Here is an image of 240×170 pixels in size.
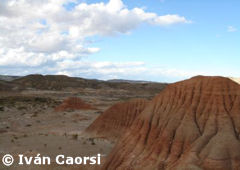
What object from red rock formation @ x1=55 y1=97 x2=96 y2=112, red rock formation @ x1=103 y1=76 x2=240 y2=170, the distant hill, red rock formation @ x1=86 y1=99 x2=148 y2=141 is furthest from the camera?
the distant hill

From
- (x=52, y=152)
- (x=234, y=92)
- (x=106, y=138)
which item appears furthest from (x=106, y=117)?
(x=234, y=92)

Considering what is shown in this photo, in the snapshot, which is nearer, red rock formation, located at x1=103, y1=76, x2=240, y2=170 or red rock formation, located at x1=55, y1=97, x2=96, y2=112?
red rock formation, located at x1=103, y1=76, x2=240, y2=170

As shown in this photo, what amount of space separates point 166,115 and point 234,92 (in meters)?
3.15

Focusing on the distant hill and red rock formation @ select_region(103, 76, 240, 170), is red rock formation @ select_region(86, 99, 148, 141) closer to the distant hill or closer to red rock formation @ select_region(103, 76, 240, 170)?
red rock formation @ select_region(103, 76, 240, 170)

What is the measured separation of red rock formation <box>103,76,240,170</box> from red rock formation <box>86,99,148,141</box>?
10.6 metres

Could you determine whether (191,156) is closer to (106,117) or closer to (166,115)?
(166,115)

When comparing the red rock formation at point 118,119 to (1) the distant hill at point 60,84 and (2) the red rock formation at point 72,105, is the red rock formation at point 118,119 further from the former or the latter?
(1) the distant hill at point 60,84

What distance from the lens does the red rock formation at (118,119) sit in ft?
82.3

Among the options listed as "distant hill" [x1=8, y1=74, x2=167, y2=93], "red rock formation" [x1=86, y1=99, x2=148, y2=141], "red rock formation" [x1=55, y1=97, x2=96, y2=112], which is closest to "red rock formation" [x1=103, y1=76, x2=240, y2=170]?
"red rock formation" [x1=86, y1=99, x2=148, y2=141]

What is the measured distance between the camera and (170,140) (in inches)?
472

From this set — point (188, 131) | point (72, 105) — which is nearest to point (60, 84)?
point (72, 105)

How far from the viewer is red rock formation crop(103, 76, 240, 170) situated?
10305mm

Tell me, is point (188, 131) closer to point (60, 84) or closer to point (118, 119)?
point (118, 119)

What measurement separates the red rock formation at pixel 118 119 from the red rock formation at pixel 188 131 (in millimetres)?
10629
